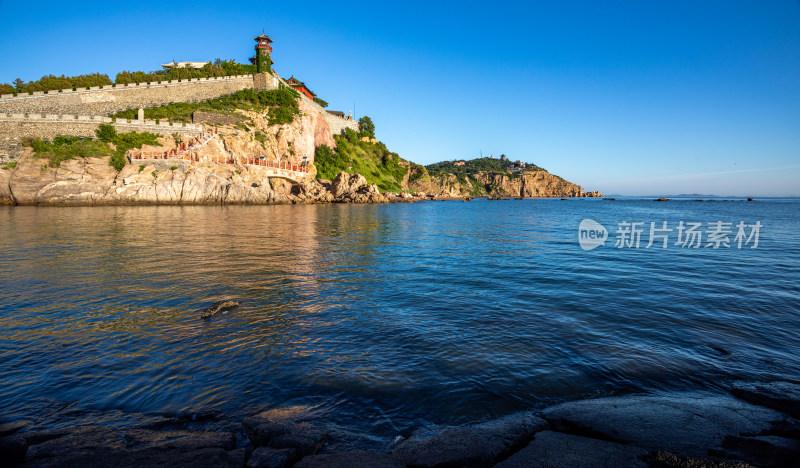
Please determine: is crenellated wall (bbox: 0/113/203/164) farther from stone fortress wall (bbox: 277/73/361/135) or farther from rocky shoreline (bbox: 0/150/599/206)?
stone fortress wall (bbox: 277/73/361/135)

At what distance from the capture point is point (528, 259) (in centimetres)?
1570

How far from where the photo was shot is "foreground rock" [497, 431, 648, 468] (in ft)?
10.7

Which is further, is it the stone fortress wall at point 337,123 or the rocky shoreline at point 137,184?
the stone fortress wall at point 337,123

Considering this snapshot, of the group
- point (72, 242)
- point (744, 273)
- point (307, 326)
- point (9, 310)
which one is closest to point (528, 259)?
point (744, 273)

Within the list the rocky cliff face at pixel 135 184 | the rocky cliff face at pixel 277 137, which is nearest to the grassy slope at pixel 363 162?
the rocky cliff face at pixel 277 137

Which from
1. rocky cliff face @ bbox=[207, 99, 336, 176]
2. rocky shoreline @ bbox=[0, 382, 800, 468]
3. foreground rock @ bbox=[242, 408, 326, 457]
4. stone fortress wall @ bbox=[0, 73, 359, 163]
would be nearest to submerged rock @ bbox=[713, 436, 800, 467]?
rocky shoreline @ bbox=[0, 382, 800, 468]

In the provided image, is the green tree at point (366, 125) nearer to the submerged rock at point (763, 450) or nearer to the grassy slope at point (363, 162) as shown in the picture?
the grassy slope at point (363, 162)

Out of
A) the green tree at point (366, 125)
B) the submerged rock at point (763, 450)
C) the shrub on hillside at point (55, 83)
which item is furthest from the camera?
the green tree at point (366, 125)

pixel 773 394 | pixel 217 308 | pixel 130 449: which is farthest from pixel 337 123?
pixel 773 394

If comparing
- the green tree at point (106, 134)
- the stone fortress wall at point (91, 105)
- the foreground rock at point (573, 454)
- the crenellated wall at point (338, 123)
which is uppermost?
the crenellated wall at point (338, 123)

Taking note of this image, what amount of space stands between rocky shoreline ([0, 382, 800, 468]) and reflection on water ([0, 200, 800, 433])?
1.66ft

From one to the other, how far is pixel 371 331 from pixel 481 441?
153 inches

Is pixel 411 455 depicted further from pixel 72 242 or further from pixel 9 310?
pixel 72 242

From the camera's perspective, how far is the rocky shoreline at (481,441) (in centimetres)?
321
